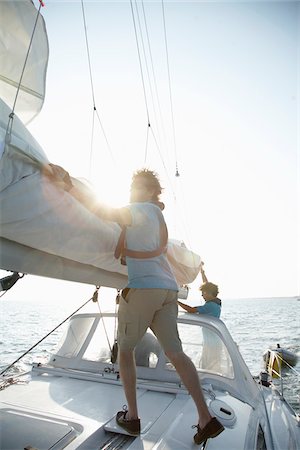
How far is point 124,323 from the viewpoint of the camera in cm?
192

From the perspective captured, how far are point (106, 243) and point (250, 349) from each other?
42.8ft

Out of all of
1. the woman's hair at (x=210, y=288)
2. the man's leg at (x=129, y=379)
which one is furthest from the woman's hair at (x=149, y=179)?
the woman's hair at (x=210, y=288)

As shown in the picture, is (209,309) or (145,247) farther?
(209,309)

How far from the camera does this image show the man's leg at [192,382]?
71.3 inches

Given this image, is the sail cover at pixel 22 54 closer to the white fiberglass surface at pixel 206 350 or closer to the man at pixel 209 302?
the white fiberglass surface at pixel 206 350

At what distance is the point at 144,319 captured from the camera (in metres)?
1.90

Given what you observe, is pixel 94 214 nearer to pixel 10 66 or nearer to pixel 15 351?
pixel 10 66

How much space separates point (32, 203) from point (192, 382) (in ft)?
4.48

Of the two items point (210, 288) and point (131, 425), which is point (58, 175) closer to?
point (131, 425)

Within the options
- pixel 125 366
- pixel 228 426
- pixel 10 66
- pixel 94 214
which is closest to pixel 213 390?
pixel 228 426

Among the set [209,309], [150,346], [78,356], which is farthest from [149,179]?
[209,309]

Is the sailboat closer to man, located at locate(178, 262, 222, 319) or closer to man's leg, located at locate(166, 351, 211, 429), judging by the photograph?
man's leg, located at locate(166, 351, 211, 429)

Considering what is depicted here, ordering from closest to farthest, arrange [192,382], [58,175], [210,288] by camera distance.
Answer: [58,175] < [192,382] < [210,288]

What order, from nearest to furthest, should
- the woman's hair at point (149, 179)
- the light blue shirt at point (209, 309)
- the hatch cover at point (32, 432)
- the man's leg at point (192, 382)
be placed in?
the hatch cover at point (32, 432) < the man's leg at point (192, 382) < the woman's hair at point (149, 179) < the light blue shirt at point (209, 309)
